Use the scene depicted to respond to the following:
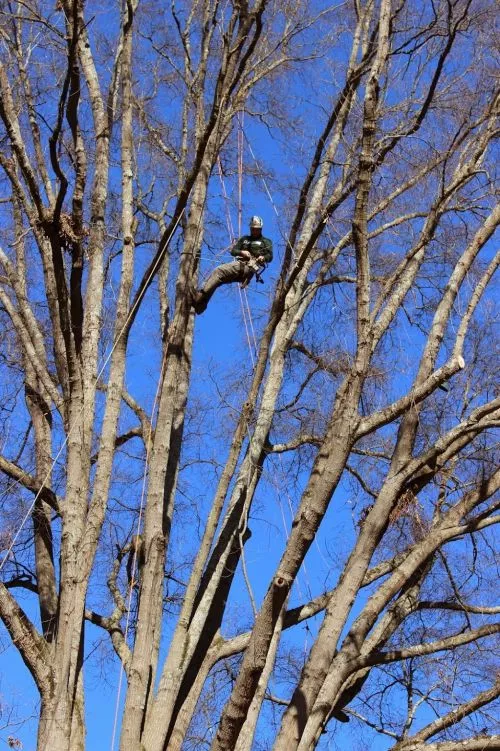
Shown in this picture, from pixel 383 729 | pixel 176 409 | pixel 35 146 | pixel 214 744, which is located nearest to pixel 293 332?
pixel 176 409

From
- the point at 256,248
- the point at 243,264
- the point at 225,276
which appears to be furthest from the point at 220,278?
the point at 256,248

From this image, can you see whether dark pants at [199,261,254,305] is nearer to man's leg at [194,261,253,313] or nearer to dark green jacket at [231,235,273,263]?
man's leg at [194,261,253,313]

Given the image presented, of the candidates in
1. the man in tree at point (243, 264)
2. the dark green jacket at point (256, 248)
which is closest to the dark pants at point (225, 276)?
the man in tree at point (243, 264)

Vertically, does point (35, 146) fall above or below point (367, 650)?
above

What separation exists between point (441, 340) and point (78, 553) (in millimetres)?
2583

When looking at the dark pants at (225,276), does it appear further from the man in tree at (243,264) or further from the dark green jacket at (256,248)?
the dark green jacket at (256,248)

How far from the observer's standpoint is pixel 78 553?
5.76m

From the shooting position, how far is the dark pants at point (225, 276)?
7203 millimetres

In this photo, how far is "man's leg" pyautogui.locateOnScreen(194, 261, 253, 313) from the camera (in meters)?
7.18

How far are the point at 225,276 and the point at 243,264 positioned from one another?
0.21 meters

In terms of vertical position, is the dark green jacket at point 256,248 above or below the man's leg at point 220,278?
above

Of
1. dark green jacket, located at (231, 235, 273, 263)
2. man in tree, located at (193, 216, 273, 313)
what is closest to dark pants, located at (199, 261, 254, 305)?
man in tree, located at (193, 216, 273, 313)

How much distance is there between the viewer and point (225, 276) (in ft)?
24.1

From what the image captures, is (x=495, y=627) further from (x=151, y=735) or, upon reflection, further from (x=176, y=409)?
(x=176, y=409)
